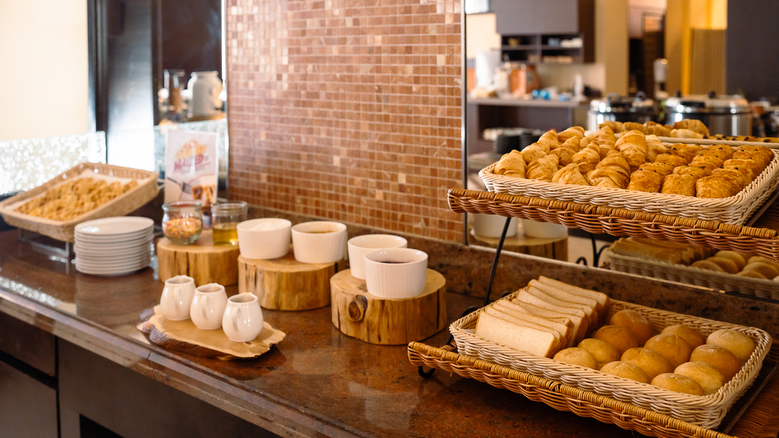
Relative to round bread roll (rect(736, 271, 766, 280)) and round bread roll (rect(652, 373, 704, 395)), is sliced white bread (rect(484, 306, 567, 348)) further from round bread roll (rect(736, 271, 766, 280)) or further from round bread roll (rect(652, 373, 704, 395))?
round bread roll (rect(736, 271, 766, 280))

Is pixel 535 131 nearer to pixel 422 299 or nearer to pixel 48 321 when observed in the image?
pixel 422 299

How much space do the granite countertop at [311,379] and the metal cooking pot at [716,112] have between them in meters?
0.63

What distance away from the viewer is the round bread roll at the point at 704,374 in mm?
1037

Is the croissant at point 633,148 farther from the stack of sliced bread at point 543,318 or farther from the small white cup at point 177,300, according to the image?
the small white cup at point 177,300

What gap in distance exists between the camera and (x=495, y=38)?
1676 millimetres

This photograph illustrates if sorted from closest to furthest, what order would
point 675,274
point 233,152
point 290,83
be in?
1. point 675,274
2. point 290,83
3. point 233,152

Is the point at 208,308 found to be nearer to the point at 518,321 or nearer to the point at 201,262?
the point at 201,262

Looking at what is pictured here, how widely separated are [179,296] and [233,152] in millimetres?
826

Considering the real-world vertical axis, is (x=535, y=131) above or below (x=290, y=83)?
below

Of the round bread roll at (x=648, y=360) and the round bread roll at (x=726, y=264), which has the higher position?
the round bread roll at (x=726, y=264)

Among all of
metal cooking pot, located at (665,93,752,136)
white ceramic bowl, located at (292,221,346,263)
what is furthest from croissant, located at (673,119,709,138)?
white ceramic bowl, located at (292,221,346,263)

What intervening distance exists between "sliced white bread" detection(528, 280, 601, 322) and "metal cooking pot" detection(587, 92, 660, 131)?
35 cm

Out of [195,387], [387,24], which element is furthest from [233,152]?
[195,387]

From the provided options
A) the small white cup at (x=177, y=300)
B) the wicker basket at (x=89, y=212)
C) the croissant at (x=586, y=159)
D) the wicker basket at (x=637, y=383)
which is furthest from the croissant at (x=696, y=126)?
the wicker basket at (x=89, y=212)
